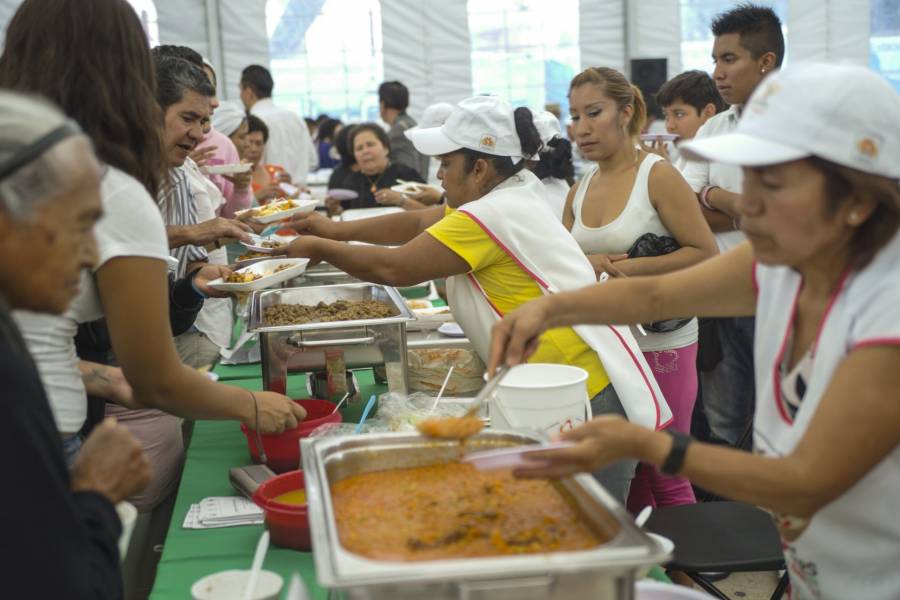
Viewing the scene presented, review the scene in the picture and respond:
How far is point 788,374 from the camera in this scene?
3.70 feet

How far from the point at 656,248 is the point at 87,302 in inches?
62.7

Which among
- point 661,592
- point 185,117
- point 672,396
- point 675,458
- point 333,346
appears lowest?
point 672,396

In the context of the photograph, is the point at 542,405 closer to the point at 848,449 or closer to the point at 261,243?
the point at 848,449

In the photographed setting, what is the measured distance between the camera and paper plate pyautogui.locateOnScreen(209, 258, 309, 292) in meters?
2.09

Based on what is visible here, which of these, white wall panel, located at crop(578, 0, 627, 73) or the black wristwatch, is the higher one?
white wall panel, located at crop(578, 0, 627, 73)

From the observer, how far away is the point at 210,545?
1.46m

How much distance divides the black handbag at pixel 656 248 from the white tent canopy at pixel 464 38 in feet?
19.4

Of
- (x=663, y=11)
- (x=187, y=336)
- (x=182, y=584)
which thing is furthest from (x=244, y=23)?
(x=182, y=584)

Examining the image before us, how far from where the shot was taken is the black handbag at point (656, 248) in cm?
246

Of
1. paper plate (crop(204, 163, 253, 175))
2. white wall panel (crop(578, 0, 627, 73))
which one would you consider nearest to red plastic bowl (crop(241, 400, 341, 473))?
paper plate (crop(204, 163, 253, 175))

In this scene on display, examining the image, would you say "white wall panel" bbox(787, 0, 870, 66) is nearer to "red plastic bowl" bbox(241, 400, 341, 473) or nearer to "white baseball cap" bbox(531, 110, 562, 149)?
"white baseball cap" bbox(531, 110, 562, 149)

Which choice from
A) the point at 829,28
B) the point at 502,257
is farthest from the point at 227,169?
the point at 829,28

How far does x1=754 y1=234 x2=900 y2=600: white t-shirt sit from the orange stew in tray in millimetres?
296

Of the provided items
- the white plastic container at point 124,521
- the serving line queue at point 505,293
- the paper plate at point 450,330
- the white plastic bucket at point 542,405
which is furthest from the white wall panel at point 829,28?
the white plastic container at point 124,521
